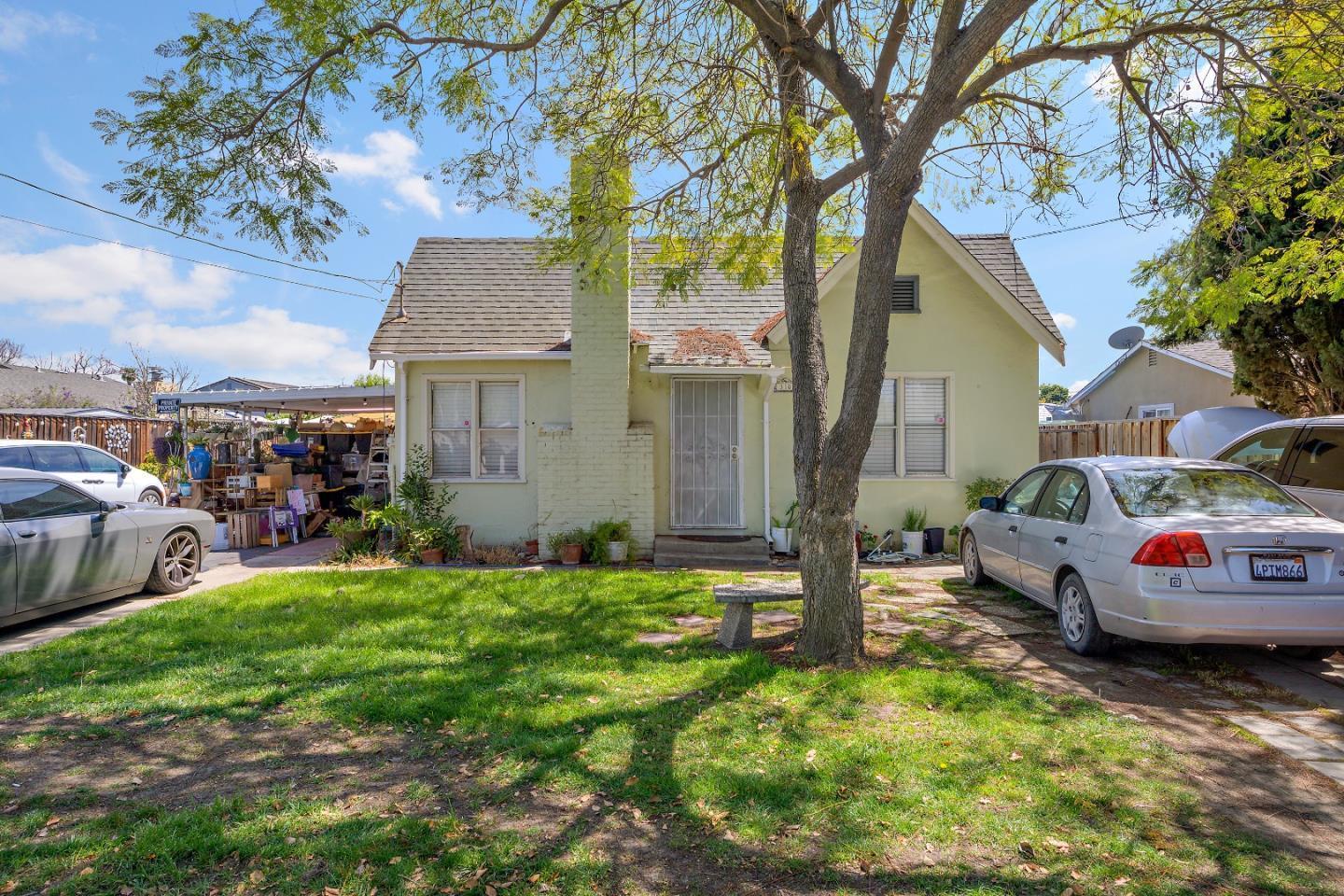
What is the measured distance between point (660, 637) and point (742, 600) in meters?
0.97

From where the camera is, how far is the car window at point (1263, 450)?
292 inches

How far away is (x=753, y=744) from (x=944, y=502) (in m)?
8.66

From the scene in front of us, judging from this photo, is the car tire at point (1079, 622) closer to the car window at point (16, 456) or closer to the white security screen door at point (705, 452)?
the white security screen door at point (705, 452)

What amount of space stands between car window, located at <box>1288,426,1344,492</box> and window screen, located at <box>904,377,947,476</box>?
5.09 m

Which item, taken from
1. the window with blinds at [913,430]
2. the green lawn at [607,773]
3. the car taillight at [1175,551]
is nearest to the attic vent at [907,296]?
the window with blinds at [913,430]

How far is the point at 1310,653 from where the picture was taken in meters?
6.06

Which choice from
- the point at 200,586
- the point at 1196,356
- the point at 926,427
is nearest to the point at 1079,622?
the point at 926,427

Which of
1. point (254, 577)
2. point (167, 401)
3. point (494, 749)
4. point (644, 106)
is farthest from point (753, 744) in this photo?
point (167, 401)

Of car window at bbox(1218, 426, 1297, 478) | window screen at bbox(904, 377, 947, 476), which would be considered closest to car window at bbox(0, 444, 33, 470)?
window screen at bbox(904, 377, 947, 476)

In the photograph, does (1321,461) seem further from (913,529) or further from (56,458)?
(56,458)

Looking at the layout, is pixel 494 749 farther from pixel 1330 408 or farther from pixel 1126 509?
pixel 1330 408

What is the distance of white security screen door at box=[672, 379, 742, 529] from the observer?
1191cm

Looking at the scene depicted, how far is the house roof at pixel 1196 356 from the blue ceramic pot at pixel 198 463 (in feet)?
63.0

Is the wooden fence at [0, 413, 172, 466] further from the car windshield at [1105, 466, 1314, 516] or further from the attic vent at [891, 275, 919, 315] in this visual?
the car windshield at [1105, 466, 1314, 516]
